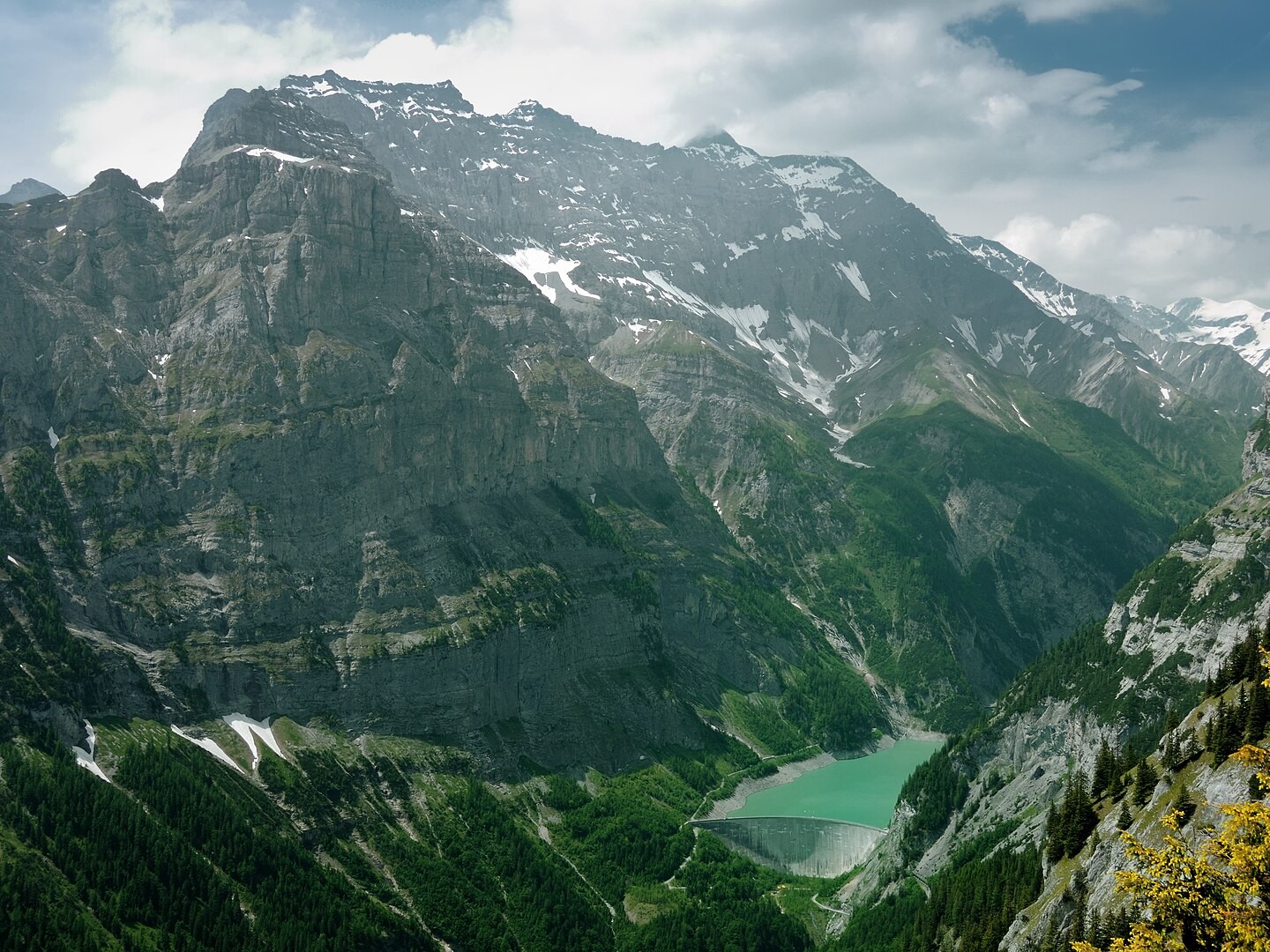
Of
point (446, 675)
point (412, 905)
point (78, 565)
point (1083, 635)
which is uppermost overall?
point (78, 565)

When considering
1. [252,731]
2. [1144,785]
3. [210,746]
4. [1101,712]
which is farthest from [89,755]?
[1101,712]

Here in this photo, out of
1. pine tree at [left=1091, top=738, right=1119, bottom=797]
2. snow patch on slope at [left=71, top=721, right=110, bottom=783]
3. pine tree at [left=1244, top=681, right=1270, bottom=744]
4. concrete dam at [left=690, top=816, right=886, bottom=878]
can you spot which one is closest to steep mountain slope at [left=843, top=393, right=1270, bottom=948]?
pine tree at [left=1091, top=738, right=1119, bottom=797]

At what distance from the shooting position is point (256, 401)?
200 m

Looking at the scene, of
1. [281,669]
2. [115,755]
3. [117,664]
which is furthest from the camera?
[281,669]

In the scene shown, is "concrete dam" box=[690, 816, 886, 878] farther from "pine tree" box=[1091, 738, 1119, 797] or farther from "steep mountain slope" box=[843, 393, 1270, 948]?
"pine tree" box=[1091, 738, 1119, 797]

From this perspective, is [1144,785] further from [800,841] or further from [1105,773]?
[800,841]

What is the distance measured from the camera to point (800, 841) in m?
181

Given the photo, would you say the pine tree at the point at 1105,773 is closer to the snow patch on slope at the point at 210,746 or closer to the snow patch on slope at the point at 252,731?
the snow patch on slope at the point at 210,746

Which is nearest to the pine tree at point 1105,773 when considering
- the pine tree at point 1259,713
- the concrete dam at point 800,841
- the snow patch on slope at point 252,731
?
the pine tree at point 1259,713

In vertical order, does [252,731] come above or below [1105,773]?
above

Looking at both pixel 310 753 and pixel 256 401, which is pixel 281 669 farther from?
pixel 256 401

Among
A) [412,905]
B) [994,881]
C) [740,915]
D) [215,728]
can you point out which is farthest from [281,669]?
[994,881]

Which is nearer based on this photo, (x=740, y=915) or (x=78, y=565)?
(x=740, y=915)

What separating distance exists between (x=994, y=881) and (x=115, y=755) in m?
115
